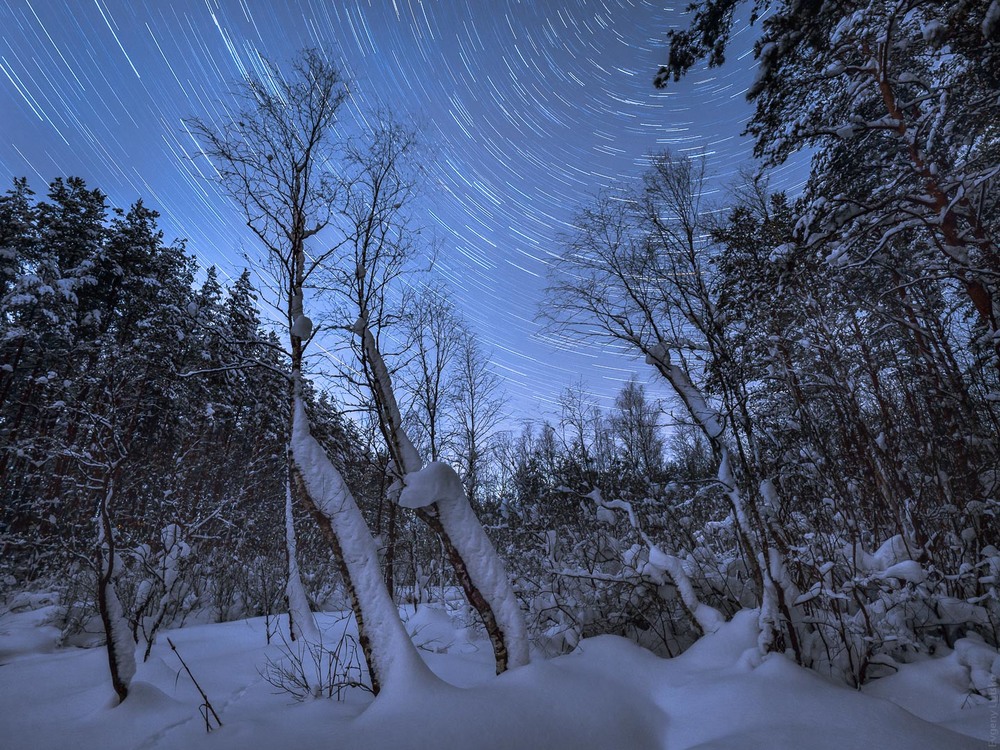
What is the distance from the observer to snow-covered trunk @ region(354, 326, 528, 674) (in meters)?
3.66

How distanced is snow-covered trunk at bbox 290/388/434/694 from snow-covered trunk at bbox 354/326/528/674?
571 millimetres

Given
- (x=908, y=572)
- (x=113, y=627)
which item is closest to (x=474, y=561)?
(x=113, y=627)

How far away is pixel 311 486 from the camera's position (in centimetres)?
381

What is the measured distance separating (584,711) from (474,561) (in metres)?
1.42

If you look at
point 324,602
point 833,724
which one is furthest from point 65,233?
point 833,724

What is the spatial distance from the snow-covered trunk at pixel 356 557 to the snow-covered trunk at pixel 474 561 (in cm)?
57

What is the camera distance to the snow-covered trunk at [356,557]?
3.27 meters

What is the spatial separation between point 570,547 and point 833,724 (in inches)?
293

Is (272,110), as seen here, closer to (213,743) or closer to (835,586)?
(213,743)

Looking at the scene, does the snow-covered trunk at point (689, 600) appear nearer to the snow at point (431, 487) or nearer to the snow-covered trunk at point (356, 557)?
the snow at point (431, 487)

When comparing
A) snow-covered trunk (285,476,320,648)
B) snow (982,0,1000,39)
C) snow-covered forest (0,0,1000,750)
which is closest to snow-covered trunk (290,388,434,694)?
snow-covered forest (0,0,1000,750)

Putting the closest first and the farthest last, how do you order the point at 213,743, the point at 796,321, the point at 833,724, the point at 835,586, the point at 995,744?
the point at 995,744, the point at 833,724, the point at 213,743, the point at 835,586, the point at 796,321

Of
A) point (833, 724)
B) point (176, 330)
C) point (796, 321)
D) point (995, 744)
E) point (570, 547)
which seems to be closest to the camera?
point (995, 744)

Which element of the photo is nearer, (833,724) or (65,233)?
(833,724)
